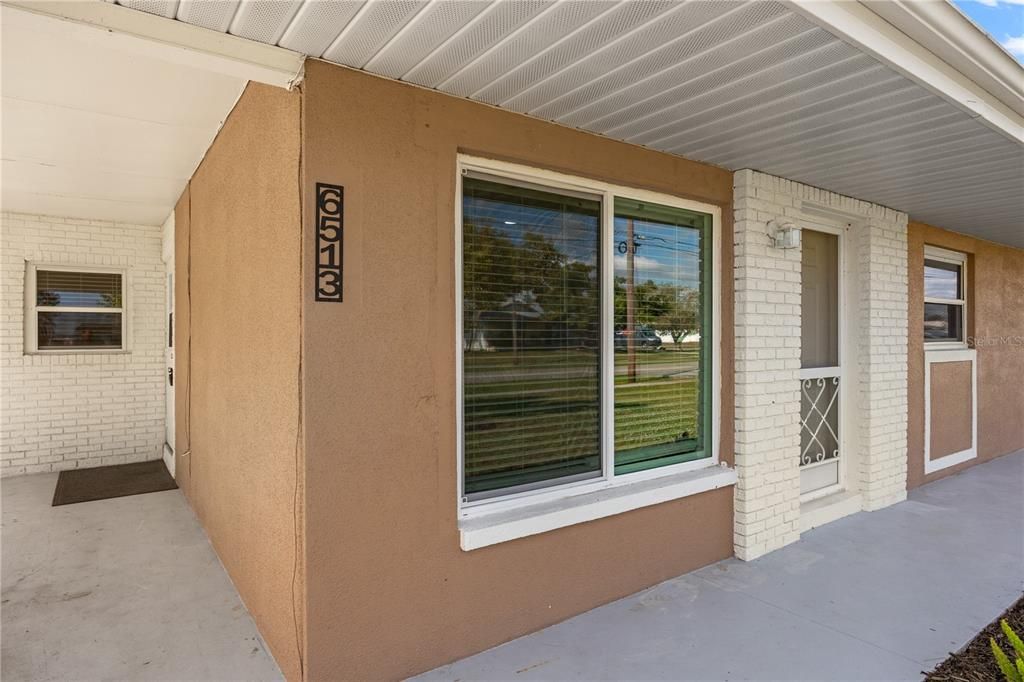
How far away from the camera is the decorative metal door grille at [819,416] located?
4.55 metres

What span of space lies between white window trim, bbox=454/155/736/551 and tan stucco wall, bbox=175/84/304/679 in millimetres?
732

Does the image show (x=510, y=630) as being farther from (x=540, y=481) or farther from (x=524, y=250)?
(x=524, y=250)

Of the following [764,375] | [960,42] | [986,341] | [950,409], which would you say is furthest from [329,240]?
[986,341]

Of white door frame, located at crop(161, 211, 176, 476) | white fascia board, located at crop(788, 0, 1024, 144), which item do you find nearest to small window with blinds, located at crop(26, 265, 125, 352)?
white door frame, located at crop(161, 211, 176, 476)

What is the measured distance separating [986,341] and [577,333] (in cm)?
622

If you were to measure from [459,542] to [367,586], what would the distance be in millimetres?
443

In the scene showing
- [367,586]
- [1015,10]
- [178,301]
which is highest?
[1015,10]

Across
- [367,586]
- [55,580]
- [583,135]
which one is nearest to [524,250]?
[583,135]

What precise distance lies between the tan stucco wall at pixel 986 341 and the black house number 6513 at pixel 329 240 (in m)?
5.32

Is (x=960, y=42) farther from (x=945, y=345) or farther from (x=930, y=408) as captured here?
(x=945, y=345)

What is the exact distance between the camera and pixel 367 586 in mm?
2389

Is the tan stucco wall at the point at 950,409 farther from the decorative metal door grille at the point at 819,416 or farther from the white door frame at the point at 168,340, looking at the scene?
the white door frame at the point at 168,340

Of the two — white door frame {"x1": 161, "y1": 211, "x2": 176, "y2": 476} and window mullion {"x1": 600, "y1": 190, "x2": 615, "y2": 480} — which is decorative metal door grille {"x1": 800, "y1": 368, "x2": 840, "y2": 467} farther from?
white door frame {"x1": 161, "y1": 211, "x2": 176, "y2": 476}

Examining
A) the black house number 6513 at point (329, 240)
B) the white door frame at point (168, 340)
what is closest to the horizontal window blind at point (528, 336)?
the black house number 6513 at point (329, 240)
